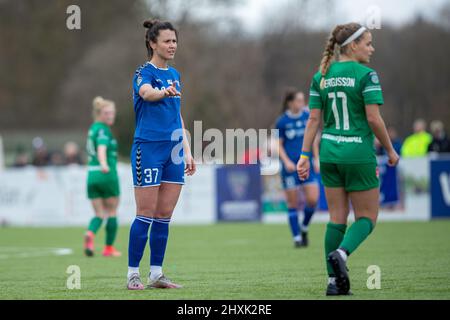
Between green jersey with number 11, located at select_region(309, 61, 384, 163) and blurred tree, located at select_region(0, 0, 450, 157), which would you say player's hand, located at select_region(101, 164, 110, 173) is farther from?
blurred tree, located at select_region(0, 0, 450, 157)

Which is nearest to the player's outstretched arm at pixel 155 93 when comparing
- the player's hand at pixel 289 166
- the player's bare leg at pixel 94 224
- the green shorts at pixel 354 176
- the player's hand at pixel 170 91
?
the player's hand at pixel 170 91

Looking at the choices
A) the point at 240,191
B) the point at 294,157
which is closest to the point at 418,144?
the point at 240,191

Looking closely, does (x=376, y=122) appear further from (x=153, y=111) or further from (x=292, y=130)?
(x=292, y=130)

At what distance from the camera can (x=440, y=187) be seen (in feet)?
70.8

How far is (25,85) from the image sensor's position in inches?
2288

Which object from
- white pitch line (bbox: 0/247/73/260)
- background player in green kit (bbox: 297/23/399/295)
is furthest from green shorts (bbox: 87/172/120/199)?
background player in green kit (bbox: 297/23/399/295)

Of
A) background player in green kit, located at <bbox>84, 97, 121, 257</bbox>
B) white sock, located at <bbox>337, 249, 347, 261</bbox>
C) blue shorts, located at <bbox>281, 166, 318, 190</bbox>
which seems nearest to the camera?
white sock, located at <bbox>337, 249, 347, 261</bbox>

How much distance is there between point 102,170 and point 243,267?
11.8ft

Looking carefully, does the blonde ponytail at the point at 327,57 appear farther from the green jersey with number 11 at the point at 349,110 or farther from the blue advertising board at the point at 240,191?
the blue advertising board at the point at 240,191

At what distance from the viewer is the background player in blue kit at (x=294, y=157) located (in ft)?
47.6

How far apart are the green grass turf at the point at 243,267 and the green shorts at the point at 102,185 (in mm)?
979

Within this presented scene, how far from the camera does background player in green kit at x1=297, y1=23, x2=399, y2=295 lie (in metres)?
7.50

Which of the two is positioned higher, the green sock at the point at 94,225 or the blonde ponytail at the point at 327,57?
the blonde ponytail at the point at 327,57

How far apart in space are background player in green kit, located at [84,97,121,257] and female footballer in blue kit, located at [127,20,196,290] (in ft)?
17.3
